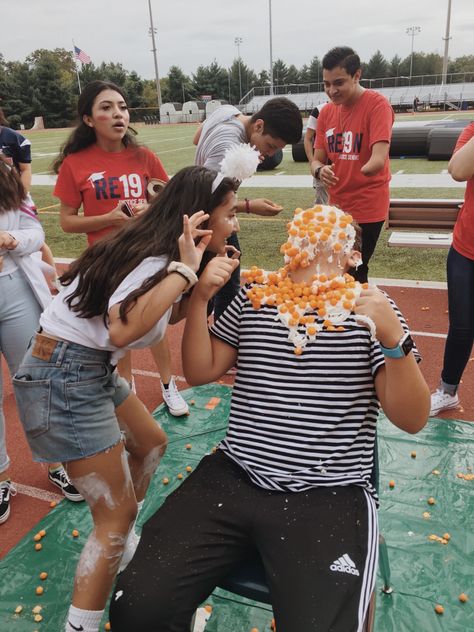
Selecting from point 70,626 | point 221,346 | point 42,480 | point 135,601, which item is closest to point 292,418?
point 221,346

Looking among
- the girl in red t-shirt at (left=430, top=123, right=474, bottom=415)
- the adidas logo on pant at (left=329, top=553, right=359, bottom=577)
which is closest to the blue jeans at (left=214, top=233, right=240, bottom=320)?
the girl in red t-shirt at (left=430, top=123, right=474, bottom=415)

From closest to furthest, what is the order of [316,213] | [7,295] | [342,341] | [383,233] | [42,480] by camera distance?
[342,341]
[316,213]
[7,295]
[42,480]
[383,233]

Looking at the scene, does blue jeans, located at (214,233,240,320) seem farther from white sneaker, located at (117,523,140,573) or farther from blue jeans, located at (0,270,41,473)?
white sneaker, located at (117,523,140,573)

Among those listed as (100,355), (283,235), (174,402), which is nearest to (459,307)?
(174,402)

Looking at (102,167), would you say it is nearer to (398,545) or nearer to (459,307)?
(459,307)

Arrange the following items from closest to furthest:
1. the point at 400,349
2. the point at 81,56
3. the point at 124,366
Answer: the point at 400,349, the point at 124,366, the point at 81,56

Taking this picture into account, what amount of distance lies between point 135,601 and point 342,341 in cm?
110

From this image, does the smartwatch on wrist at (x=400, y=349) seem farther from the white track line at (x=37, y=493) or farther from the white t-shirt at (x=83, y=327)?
the white track line at (x=37, y=493)

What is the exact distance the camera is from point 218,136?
3336 millimetres

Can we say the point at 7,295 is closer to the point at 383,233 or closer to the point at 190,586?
the point at 190,586

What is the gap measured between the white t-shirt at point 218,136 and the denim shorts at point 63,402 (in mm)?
1677

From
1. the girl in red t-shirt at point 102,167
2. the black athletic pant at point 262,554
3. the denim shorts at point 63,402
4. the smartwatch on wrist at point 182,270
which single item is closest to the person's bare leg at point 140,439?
the denim shorts at point 63,402

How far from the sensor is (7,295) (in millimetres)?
2709

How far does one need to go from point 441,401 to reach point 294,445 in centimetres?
223
